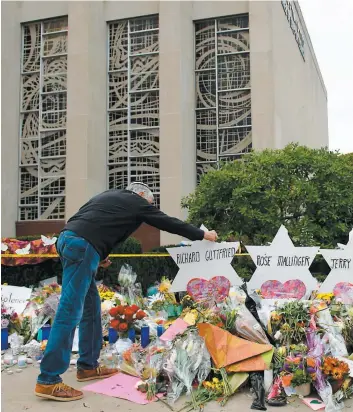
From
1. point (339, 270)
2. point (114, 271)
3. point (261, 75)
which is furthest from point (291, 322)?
point (261, 75)

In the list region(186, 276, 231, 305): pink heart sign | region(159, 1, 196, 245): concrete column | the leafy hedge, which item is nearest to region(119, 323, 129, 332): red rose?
region(186, 276, 231, 305): pink heart sign

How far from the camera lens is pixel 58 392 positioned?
12.2 ft

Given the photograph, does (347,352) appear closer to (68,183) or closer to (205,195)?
(205,195)

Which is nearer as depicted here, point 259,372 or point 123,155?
point 259,372

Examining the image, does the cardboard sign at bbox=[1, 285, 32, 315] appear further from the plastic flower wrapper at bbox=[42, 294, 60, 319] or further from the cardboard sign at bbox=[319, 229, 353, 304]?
the cardboard sign at bbox=[319, 229, 353, 304]

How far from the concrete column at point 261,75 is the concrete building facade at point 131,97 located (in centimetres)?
3

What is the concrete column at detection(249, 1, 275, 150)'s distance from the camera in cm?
1549

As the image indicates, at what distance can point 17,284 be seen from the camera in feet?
25.6

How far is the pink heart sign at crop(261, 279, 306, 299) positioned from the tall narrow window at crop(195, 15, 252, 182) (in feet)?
37.2

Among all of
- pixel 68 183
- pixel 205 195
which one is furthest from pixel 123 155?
pixel 205 195

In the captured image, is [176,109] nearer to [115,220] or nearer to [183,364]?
[115,220]

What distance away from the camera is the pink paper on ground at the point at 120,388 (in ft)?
12.5

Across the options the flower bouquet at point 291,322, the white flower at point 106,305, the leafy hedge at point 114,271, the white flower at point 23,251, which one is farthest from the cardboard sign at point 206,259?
the white flower at point 23,251

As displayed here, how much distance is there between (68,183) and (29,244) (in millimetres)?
9177
